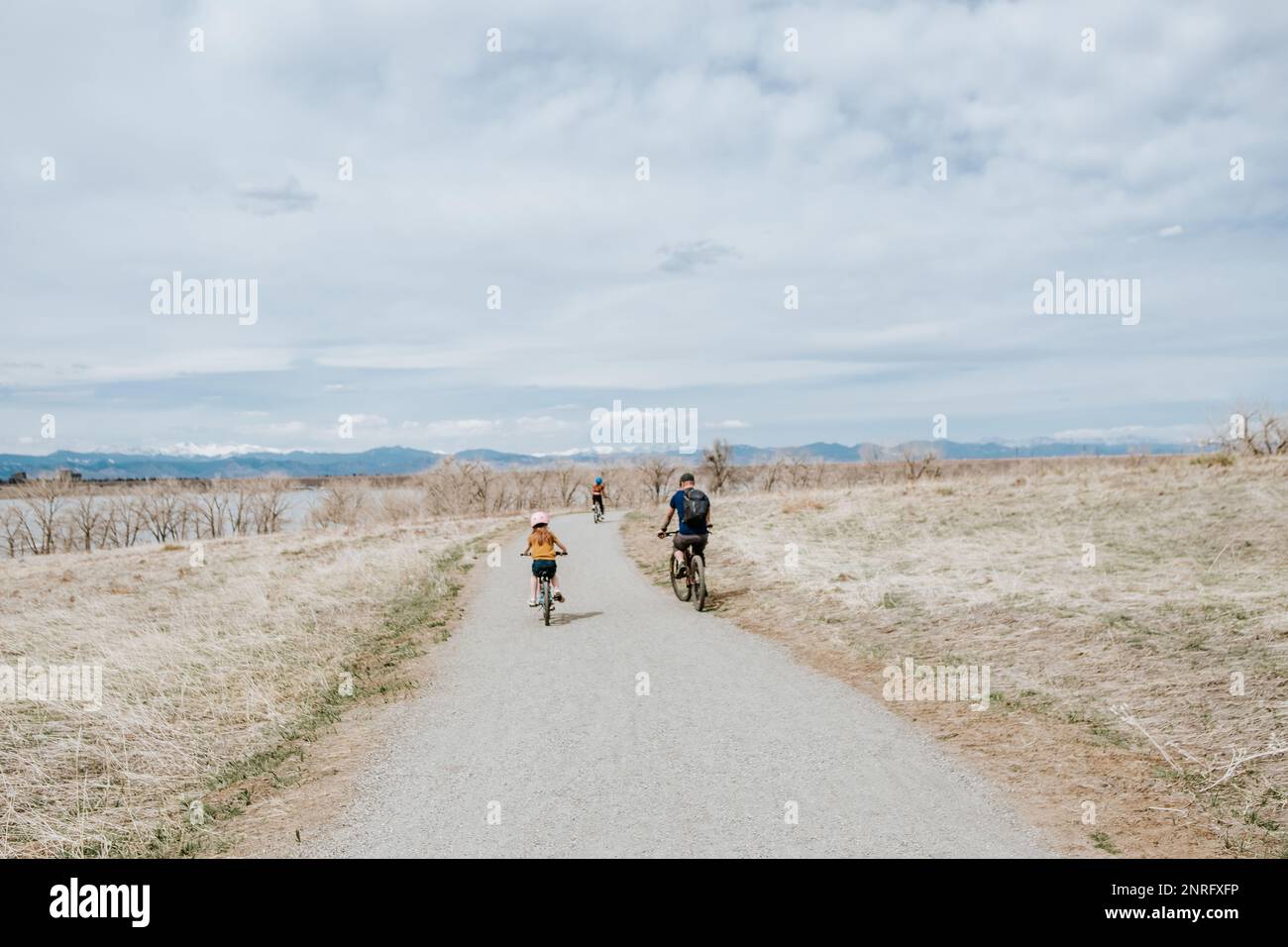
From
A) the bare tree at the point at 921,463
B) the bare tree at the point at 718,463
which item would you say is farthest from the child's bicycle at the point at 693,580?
the bare tree at the point at 718,463

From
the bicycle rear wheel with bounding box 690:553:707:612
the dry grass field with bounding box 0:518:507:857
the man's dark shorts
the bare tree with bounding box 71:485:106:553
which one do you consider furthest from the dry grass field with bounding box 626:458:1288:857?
the bare tree with bounding box 71:485:106:553

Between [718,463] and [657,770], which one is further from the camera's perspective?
[718,463]

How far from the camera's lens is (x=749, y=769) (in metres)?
6.46

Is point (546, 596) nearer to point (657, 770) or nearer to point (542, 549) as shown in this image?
point (542, 549)

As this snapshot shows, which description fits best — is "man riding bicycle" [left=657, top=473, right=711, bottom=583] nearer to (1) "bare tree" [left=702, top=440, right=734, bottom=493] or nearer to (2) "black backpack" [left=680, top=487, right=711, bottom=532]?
(2) "black backpack" [left=680, top=487, right=711, bottom=532]

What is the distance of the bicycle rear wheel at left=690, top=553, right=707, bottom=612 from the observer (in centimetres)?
1481

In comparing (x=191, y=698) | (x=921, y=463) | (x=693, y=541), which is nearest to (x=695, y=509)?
(x=693, y=541)

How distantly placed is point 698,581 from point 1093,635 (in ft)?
22.5

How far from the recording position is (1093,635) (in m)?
10.5

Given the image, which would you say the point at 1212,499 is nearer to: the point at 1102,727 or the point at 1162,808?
the point at 1102,727

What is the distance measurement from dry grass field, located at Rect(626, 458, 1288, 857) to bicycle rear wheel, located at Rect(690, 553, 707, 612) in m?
0.42
